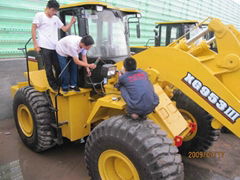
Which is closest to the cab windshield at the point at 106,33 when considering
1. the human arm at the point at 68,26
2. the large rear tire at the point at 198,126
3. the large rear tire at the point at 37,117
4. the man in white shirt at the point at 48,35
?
the human arm at the point at 68,26

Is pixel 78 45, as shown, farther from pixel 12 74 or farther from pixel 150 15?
pixel 150 15

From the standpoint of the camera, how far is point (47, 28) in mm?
3047

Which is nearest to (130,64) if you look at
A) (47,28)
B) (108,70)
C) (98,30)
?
(108,70)

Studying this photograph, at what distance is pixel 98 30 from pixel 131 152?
1.72m

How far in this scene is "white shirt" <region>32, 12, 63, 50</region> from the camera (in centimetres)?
303

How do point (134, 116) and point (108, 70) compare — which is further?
point (108, 70)

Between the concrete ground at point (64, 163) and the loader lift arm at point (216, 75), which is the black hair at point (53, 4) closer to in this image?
the loader lift arm at point (216, 75)

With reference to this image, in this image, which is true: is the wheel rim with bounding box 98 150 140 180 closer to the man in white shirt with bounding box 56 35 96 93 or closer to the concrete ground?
the concrete ground

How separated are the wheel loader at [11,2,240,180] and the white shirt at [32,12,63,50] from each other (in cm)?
16

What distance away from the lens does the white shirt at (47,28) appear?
9.95ft

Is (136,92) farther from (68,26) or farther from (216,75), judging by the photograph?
(68,26)

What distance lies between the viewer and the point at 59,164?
10.7 ft

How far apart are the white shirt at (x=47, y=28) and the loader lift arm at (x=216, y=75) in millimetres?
1535

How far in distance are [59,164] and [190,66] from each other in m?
2.29
